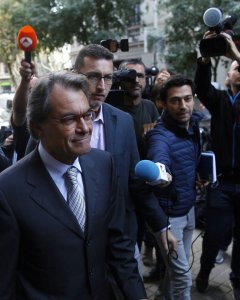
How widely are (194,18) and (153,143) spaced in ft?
40.4

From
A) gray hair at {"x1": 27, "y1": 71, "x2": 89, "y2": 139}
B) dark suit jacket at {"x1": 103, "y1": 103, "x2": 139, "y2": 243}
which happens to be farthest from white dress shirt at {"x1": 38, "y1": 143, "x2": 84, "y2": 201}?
dark suit jacket at {"x1": 103, "y1": 103, "x2": 139, "y2": 243}

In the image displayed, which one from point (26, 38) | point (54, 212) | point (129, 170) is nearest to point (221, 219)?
point (129, 170)

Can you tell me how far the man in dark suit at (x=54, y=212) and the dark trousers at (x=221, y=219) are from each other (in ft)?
5.34

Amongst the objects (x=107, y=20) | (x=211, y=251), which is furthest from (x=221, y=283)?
(x=107, y=20)

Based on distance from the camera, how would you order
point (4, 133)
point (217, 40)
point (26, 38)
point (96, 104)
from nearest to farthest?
point (26, 38)
point (96, 104)
point (217, 40)
point (4, 133)

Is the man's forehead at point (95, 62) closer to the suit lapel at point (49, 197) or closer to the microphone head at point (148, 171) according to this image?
the microphone head at point (148, 171)

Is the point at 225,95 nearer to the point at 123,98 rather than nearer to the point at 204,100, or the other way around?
the point at 204,100

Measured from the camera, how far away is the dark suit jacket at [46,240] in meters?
1.48

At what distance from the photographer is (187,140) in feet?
8.82

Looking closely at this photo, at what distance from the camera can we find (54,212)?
1528mm

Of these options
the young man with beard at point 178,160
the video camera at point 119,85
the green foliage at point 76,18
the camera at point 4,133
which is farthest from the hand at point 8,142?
the green foliage at point 76,18

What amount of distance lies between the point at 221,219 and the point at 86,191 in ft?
6.08

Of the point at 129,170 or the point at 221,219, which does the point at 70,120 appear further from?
the point at 221,219

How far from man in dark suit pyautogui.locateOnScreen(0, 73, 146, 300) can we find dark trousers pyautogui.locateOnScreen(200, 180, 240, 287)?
1.63m
